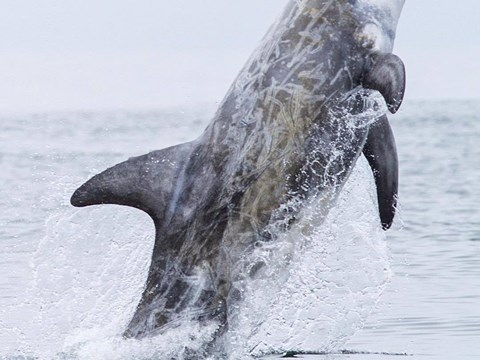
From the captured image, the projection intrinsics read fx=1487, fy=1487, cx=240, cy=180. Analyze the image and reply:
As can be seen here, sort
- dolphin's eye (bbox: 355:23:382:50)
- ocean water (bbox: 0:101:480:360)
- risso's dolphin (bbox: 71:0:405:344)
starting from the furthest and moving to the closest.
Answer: ocean water (bbox: 0:101:480:360), dolphin's eye (bbox: 355:23:382:50), risso's dolphin (bbox: 71:0:405:344)

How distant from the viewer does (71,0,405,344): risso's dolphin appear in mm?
11820

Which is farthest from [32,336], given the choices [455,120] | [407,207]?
[455,120]

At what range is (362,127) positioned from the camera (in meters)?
12.2

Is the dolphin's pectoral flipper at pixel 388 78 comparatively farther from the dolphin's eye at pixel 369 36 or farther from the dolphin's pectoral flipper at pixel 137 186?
the dolphin's pectoral flipper at pixel 137 186

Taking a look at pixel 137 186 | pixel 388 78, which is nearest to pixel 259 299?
pixel 137 186

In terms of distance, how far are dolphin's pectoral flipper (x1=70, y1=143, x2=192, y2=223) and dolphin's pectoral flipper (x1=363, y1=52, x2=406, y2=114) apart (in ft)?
5.59

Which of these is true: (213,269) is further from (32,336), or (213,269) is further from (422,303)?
(422,303)

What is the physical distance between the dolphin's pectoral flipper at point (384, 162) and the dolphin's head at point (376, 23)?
2.07 feet

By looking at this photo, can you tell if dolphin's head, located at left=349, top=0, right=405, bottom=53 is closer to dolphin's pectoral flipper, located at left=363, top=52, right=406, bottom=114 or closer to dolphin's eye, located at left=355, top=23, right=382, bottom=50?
dolphin's eye, located at left=355, top=23, right=382, bottom=50

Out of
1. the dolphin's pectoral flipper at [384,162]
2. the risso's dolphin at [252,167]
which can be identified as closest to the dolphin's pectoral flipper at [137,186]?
the risso's dolphin at [252,167]

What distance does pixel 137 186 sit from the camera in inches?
468

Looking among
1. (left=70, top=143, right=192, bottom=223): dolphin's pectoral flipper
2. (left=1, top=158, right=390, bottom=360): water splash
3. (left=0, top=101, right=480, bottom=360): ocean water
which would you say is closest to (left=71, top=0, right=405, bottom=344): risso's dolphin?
(left=70, top=143, right=192, bottom=223): dolphin's pectoral flipper

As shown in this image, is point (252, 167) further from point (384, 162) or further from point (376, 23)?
point (376, 23)

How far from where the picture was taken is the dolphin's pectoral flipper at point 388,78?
11.8 meters
